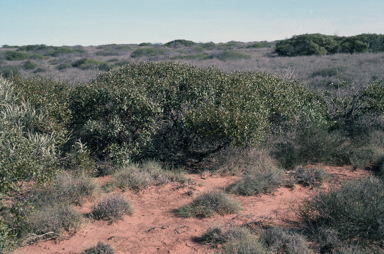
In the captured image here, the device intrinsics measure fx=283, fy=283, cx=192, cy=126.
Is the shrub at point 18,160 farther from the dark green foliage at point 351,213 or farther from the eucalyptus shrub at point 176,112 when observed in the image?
the dark green foliage at point 351,213

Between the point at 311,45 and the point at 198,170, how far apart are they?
1063 inches

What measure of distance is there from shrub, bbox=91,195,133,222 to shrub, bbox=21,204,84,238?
0.40 meters

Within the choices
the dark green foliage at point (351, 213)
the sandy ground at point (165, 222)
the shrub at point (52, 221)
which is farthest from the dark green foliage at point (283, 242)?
the shrub at point (52, 221)

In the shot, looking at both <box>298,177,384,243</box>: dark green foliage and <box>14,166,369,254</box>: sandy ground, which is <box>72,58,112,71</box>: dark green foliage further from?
<box>298,177,384,243</box>: dark green foliage

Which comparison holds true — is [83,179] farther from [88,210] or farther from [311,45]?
[311,45]

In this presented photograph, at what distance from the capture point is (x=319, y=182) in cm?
715

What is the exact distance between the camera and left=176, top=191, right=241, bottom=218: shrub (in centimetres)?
565

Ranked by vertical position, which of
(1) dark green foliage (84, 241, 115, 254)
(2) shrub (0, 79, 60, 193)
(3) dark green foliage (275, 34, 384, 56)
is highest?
(3) dark green foliage (275, 34, 384, 56)

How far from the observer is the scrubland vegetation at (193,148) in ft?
15.0

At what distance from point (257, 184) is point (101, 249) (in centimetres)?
377

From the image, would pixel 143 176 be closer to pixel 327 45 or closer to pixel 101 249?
pixel 101 249

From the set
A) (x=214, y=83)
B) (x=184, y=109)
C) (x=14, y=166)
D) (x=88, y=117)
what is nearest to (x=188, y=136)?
(x=184, y=109)

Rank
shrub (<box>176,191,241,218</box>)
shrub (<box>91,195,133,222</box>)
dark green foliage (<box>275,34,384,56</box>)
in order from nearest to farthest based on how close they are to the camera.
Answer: shrub (<box>91,195,133,222</box>) → shrub (<box>176,191,241,218</box>) → dark green foliage (<box>275,34,384,56</box>)

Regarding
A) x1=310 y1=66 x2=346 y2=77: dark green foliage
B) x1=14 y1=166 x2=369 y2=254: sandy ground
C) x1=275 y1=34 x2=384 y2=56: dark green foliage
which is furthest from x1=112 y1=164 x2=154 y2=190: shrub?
x1=275 y1=34 x2=384 y2=56: dark green foliage
